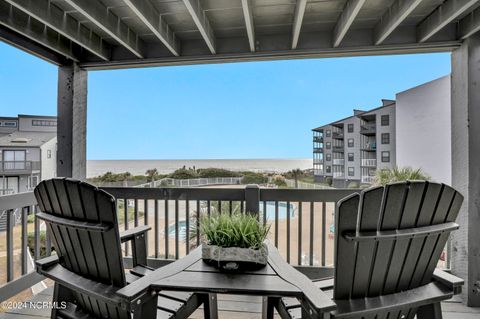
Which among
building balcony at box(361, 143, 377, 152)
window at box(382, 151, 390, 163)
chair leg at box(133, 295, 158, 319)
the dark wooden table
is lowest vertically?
chair leg at box(133, 295, 158, 319)

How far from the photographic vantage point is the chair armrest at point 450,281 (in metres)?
1.30

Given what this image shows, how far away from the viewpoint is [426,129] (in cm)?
322

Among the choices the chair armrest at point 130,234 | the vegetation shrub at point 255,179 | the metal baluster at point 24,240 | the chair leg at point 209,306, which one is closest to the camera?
the chair leg at point 209,306

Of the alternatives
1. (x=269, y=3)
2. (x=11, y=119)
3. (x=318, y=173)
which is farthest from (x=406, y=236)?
(x=11, y=119)

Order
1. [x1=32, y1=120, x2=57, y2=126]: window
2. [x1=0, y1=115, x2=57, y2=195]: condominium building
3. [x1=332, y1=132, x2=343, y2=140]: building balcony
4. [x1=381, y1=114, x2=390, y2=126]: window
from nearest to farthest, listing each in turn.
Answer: [x1=0, y1=115, x2=57, y2=195]: condominium building → [x1=32, y1=120, x2=57, y2=126]: window → [x1=381, y1=114, x2=390, y2=126]: window → [x1=332, y1=132, x2=343, y2=140]: building balcony

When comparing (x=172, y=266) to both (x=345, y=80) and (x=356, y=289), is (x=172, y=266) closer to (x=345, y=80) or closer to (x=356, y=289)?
(x=356, y=289)

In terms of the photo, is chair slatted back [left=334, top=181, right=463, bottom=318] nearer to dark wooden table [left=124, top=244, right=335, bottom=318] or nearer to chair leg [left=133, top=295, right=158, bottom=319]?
dark wooden table [left=124, top=244, right=335, bottom=318]

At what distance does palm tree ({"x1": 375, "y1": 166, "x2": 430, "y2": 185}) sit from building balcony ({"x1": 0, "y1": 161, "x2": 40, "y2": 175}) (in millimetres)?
3810

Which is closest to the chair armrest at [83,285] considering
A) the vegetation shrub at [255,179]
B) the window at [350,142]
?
the vegetation shrub at [255,179]

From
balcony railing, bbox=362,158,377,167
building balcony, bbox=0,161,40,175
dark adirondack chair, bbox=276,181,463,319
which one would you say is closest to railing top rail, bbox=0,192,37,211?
building balcony, bbox=0,161,40,175

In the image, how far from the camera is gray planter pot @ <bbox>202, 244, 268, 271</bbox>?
4.68ft

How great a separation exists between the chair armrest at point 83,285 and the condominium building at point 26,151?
1.39 m

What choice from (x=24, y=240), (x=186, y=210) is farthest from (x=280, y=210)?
(x=24, y=240)

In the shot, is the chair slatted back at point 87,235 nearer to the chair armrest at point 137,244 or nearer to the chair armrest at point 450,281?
the chair armrest at point 137,244
